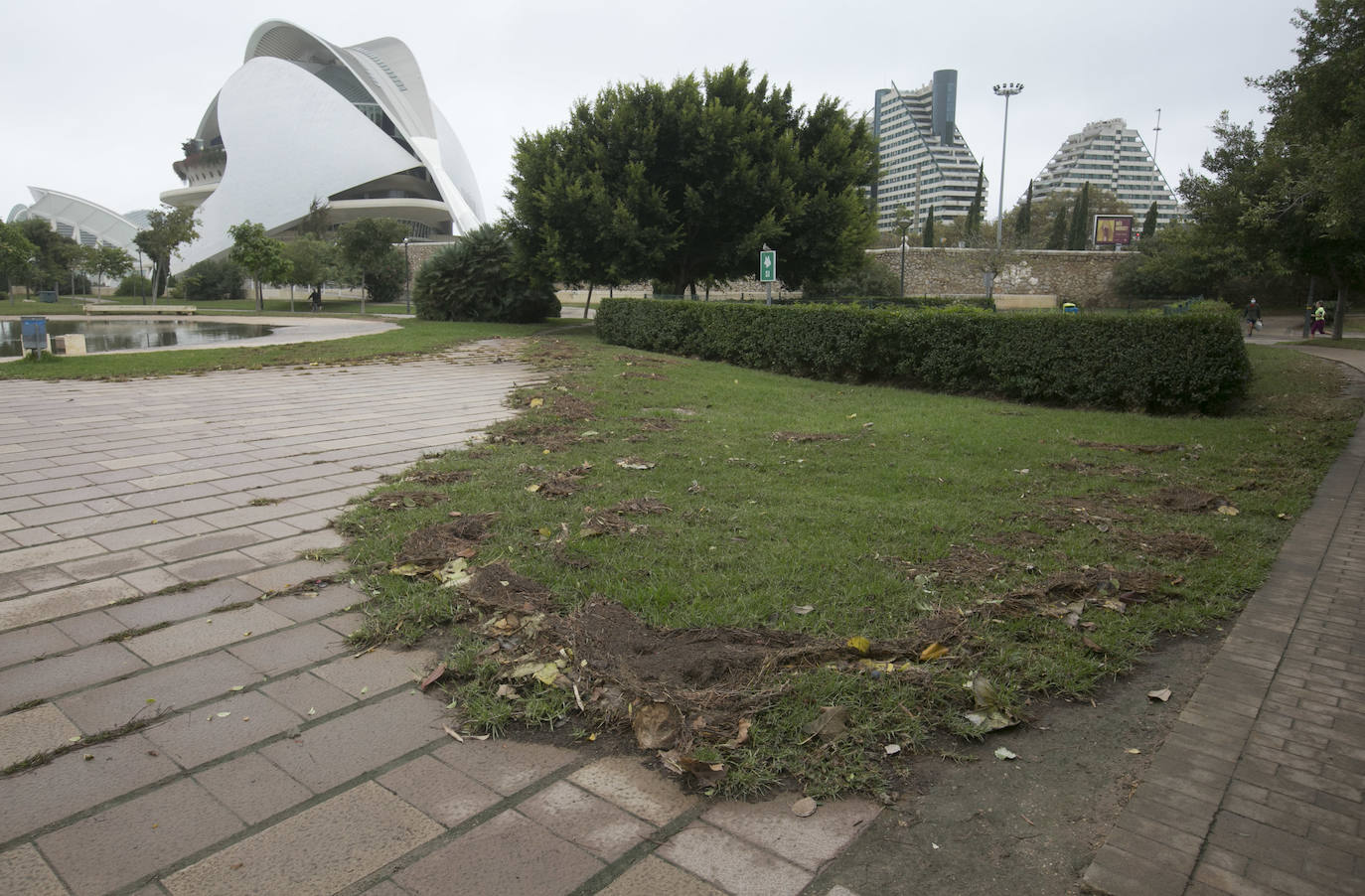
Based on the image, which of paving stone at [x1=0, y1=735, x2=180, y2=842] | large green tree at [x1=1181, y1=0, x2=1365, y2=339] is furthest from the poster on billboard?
paving stone at [x1=0, y1=735, x2=180, y2=842]

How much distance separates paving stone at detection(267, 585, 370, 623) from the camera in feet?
11.3

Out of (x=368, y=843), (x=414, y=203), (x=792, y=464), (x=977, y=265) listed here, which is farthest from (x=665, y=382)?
(x=414, y=203)

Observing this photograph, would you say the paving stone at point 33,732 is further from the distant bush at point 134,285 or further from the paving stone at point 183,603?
the distant bush at point 134,285

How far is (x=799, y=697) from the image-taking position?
8.75ft

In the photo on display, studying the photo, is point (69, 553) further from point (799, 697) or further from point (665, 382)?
point (665, 382)

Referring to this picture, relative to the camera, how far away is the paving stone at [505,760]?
7.64ft

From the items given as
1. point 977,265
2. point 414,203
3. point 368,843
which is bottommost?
point 368,843

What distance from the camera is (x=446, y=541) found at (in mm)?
4215

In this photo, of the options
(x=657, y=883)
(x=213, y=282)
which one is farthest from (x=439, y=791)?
(x=213, y=282)

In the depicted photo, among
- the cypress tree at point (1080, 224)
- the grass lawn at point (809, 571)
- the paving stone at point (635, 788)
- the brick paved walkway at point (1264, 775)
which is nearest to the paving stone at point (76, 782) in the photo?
the grass lawn at point (809, 571)

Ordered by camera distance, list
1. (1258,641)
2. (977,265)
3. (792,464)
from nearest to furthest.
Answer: (1258,641) → (792,464) → (977,265)

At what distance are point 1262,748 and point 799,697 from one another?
4.60 ft

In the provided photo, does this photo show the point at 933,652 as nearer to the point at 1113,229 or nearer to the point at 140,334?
the point at 140,334

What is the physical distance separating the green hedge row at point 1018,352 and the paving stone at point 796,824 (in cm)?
929
